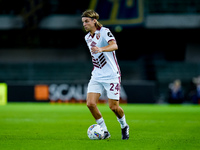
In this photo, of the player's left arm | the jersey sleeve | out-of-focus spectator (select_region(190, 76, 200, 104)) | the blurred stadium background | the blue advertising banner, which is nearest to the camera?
the player's left arm

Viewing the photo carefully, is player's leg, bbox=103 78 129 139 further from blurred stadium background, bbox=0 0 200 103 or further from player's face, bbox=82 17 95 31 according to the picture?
blurred stadium background, bbox=0 0 200 103

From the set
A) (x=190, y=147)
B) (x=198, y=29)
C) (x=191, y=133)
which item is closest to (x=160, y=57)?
(x=198, y=29)

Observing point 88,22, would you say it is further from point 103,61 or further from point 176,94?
point 176,94

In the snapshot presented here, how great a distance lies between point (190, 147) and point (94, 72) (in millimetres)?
2114

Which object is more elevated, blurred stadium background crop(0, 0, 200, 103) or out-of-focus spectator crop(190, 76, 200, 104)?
blurred stadium background crop(0, 0, 200, 103)

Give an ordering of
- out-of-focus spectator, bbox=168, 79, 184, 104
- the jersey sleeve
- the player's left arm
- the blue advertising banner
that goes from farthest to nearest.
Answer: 1. the blue advertising banner
2. out-of-focus spectator, bbox=168, 79, 184, 104
3. the jersey sleeve
4. the player's left arm

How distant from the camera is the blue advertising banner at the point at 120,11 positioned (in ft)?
92.0

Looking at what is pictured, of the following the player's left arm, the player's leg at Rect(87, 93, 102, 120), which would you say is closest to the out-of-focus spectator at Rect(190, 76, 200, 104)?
the player's leg at Rect(87, 93, 102, 120)

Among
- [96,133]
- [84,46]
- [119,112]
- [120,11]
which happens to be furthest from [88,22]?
[84,46]

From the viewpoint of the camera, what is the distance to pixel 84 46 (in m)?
33.6

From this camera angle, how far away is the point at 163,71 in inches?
1172

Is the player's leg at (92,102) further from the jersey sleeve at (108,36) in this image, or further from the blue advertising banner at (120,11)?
the blue advertising banner at (120,11)

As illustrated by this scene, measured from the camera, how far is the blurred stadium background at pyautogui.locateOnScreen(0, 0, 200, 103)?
2416 cm

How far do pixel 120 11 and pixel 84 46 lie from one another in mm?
6228
